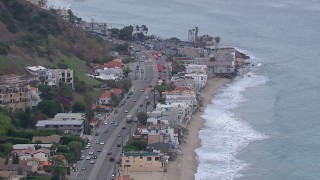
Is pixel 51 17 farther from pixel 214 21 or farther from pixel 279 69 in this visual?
Answer: pixel 214 21

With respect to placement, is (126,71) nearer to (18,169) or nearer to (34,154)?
(34,154)

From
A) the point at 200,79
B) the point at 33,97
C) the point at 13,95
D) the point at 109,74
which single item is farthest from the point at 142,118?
the point at 200,79

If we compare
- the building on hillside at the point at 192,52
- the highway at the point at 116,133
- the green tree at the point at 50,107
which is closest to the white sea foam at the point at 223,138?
the highway at the point at 116,133

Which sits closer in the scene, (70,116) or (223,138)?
(70,116)

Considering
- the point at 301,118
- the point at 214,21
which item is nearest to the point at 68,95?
the point at 301,118

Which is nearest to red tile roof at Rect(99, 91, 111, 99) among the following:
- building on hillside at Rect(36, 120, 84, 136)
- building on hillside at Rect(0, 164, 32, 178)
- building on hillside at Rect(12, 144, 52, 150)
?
building on hillside at Rect(36, 120, 84, 136)

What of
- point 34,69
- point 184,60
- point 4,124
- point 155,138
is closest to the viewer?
point 4,124

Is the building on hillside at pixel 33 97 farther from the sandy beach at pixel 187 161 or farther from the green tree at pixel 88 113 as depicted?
the sandy beach at pixel 187 161

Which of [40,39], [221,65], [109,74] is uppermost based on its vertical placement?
[40,39]
